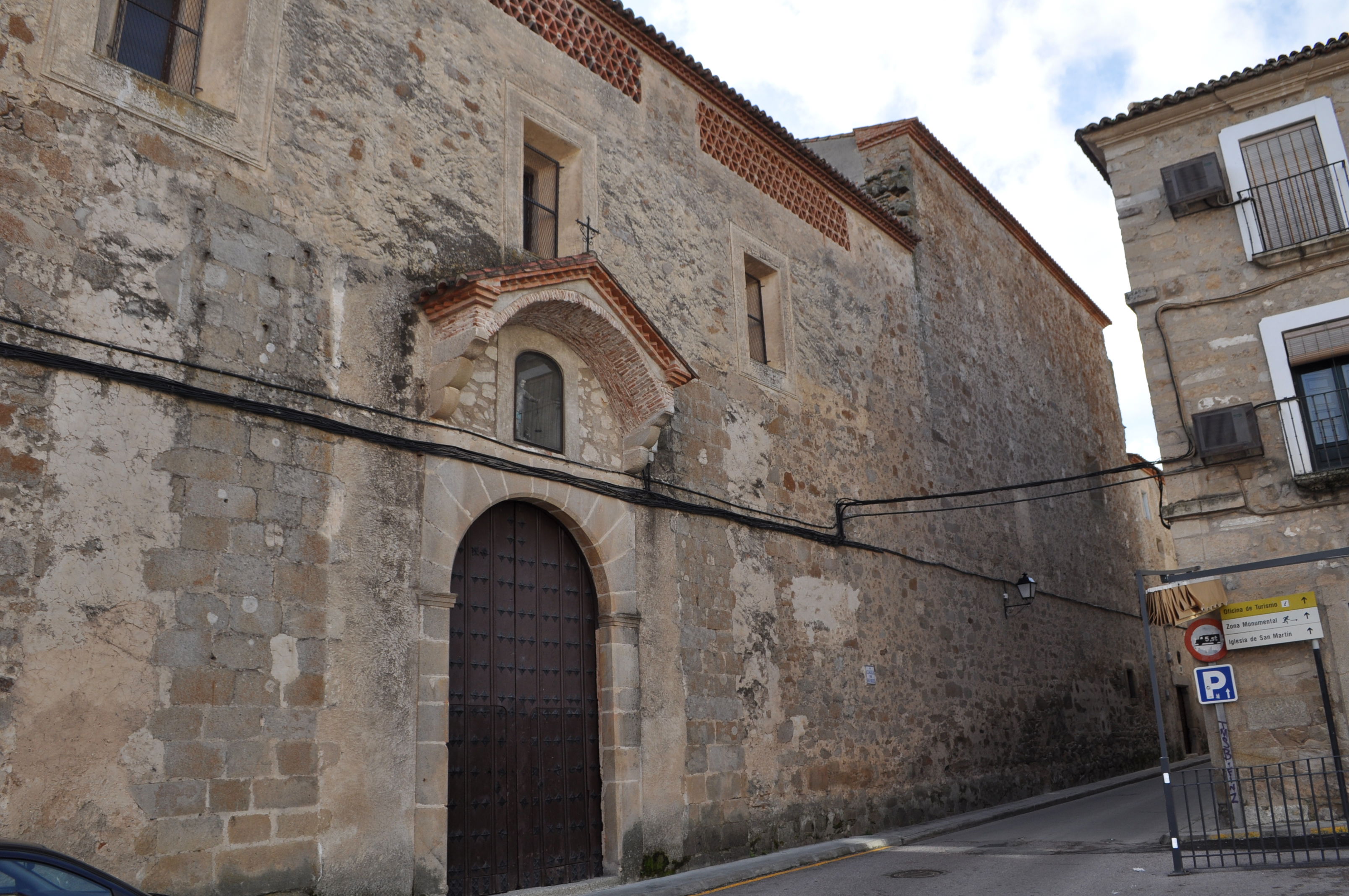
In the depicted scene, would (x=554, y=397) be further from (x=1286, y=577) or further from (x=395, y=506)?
(x=1286, y=577)

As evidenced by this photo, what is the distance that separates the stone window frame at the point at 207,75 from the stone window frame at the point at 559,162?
2.13 metres

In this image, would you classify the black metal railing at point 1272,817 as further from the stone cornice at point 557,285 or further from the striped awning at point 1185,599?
the stone cornice at point 557,285

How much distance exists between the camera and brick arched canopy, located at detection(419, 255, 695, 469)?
7336 mm

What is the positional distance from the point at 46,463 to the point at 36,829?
187 cm

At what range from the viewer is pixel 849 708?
10812 mm

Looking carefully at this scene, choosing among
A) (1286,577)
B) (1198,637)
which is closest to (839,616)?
(1198,637)

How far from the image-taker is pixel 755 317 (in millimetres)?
11648

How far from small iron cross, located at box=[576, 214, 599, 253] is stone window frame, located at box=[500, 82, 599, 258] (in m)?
0.03

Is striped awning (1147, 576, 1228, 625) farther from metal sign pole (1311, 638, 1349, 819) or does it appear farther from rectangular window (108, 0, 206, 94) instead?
rectangular window (108, 0, 206, 94)

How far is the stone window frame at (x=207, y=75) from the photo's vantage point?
5.98 meters

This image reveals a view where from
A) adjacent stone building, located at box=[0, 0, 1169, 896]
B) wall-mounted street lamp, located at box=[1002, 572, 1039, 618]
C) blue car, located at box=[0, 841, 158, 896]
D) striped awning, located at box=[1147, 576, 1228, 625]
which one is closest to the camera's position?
blue car, located at box=[0, 841, 158, 896]

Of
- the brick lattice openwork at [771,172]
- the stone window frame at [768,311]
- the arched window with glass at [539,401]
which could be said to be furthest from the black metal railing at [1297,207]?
the arched window with glass at [539,401]

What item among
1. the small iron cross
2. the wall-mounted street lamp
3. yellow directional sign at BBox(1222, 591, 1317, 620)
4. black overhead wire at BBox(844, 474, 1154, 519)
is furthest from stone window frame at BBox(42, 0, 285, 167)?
the wall-mounted street lamp

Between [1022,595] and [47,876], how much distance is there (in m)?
13.1
